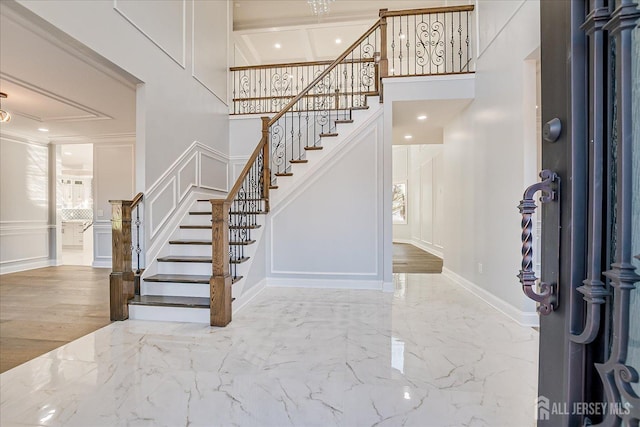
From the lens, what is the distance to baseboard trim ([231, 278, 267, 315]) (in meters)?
3.27

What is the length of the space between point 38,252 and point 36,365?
535cm

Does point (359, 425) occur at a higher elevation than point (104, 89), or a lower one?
lower

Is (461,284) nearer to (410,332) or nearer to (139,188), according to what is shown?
(410,332)

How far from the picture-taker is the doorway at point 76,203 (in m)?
7.28

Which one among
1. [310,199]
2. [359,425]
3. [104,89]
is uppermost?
[104,89]

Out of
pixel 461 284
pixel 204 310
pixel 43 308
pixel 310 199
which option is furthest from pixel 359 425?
pixel 43 308

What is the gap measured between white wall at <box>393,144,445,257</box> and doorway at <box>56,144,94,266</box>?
856 centimetres

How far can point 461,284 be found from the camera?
4363mm

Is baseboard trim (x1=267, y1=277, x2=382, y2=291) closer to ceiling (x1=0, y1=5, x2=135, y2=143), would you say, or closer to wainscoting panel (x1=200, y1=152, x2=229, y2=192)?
wainscoting panel (x1=200, y1=152, x2=229, y2=192)

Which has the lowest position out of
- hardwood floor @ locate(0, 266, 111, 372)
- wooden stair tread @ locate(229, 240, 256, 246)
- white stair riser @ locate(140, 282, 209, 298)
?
hardwood floor @ locate(0, 266, 111, 372)

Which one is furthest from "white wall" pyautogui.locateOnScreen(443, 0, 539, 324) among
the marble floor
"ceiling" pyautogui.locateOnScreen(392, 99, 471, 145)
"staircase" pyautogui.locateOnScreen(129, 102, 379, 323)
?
"staircase" pyautogui.locateOnScreen(129, 102, 379, 323)

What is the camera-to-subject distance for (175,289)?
3264mm

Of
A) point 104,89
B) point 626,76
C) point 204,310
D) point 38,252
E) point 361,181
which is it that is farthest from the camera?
point 38,252

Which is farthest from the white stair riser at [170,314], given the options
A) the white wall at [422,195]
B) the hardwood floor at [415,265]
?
the white wall at [422,195]
